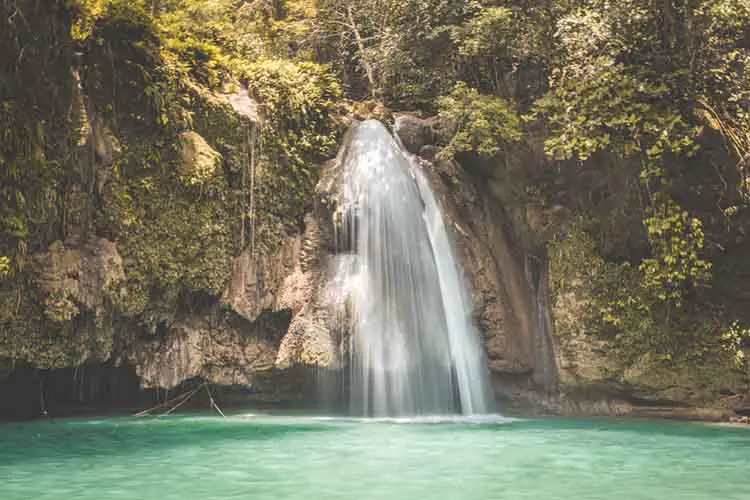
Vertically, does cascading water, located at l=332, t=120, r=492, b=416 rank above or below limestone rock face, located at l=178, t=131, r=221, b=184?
below

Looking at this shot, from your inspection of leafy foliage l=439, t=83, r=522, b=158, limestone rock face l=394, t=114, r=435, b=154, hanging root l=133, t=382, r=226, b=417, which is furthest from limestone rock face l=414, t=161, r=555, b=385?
hanging root l=133, t=382, r=226, b=417

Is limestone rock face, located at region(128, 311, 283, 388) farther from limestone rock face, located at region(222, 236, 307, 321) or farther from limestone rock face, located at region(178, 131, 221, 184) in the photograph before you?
limestone rock face, located at region(178, 131, 221, 184)

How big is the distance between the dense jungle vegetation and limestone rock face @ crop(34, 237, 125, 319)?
0.21ft

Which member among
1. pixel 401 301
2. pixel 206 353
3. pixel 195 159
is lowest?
pixel 206 353

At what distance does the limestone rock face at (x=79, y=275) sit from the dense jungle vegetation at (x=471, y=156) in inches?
2.5

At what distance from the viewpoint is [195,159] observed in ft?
44.2

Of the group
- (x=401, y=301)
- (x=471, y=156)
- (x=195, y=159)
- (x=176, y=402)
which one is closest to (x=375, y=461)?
(x=401, y=301)

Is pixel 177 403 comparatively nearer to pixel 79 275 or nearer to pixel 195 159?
pixel 79 275

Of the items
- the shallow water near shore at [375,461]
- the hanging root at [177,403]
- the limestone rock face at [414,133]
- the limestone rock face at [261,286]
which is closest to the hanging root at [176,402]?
the hanging root at [177,403]

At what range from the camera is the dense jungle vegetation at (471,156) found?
37.9 ft

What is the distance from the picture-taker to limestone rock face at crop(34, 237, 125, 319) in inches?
455

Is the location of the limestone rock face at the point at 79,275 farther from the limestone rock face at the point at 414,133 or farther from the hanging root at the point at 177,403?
the limestone rock face at the point at 414,133

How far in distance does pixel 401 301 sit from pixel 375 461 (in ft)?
19.9

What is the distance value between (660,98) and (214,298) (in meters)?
8.83
